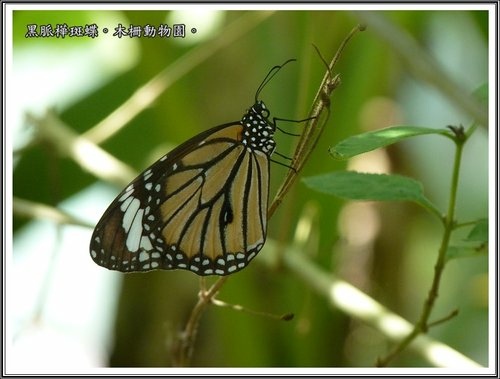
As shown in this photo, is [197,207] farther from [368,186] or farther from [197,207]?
[368,186]

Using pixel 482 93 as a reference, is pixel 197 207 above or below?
below

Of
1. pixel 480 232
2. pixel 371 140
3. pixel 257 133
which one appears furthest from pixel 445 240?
pixel 257 133

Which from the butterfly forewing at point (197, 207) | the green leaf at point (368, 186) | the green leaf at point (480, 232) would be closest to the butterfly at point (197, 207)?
the butterfly forewing at point (197, 207)

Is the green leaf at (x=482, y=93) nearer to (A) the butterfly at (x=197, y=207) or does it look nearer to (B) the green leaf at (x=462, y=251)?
(B) the green leaf at (x=462, y=251)

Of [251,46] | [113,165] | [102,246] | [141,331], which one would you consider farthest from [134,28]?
[141,331]

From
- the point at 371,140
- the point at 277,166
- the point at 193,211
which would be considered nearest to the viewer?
the point at 371,140

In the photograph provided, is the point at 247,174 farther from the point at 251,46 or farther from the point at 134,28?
the point at 251,46
